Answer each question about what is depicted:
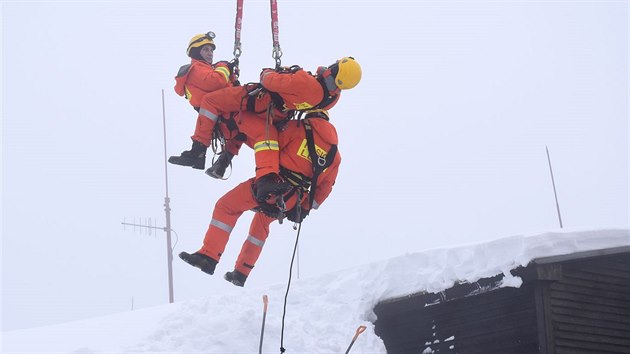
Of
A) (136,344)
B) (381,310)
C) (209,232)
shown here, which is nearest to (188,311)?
(136,344)

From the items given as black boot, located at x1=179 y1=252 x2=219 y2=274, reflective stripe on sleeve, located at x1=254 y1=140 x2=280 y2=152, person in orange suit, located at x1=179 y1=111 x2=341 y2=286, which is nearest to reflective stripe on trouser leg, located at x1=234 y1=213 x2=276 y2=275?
person in orange suit, located at x1=179 y1=111 x2=341 y2=286

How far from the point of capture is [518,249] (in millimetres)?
9641

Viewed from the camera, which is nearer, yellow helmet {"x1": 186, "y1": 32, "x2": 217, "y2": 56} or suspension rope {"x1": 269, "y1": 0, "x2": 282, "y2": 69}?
suspension rope {"x1": 269, "y1": 0, "x2": 282, "y2": 69}

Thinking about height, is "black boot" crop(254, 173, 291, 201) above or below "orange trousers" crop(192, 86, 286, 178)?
below

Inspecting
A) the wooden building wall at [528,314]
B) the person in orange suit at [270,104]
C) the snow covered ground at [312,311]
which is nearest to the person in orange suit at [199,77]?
the person in orange suit at [270,104]

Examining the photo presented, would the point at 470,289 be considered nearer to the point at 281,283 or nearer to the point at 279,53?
the point at 281,283

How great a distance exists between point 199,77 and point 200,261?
1.67 metres

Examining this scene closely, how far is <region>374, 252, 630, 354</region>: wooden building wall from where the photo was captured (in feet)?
31.4

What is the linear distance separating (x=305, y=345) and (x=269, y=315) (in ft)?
2.77

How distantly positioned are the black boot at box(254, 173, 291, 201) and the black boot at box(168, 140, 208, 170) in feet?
2.12

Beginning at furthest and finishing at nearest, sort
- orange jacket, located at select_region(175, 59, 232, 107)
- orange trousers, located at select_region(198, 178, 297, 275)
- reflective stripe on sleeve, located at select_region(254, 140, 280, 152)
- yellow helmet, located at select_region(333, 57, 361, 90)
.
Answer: orange jacket, located at select_region(175, 59, 232, 107)
orange trousers, located at select_region(198, 178, 297, 275)
reflective stripe on sleeve, located at select_region(254, 140, 280, 152)
yellow helmet, located at select_region(333, 57, 361, 90)

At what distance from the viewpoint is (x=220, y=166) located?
6.25m

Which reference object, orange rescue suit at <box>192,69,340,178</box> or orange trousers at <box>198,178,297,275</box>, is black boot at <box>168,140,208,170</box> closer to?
orange rescue suit at <box>192,69,340,178</box>

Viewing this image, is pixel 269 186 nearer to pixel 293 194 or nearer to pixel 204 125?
pixel 293 194
